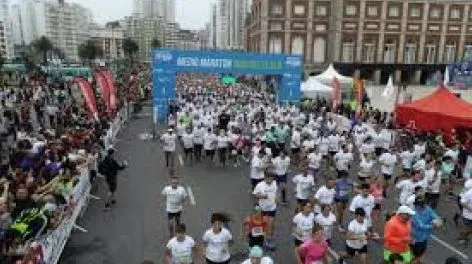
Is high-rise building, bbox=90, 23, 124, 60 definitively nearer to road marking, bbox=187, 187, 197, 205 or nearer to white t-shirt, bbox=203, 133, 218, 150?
white t-shirt, bbox=203, 133, 218, 150

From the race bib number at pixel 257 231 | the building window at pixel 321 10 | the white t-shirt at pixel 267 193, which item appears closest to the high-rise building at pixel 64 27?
the building window at pixel 321 10

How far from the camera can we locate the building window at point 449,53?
198 feet

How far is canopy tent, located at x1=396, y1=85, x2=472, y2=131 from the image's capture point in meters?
20.9

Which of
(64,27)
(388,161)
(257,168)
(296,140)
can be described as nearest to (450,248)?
(388,161)

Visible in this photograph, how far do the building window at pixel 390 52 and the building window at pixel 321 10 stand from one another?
8087 mm

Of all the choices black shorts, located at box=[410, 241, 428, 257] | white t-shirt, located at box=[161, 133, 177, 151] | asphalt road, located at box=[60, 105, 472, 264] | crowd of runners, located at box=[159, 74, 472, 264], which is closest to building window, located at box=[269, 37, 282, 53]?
crowd of runners, located at box=[159, 74, 472, 264]

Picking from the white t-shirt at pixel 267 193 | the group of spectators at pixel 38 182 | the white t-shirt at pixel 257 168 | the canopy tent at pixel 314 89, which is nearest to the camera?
the group of spectators at pixel 38 182

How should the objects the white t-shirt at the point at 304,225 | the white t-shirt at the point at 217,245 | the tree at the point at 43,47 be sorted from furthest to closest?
the tree at the point at 43,47 → the white t-shirt at the point at 304,225 → the white t-shirt at the point at 217,245

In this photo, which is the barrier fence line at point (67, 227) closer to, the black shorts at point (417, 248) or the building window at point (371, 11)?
the black shorts at point (417, 248)

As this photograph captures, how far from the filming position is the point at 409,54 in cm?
5969

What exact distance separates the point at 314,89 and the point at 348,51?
2534 centimetres

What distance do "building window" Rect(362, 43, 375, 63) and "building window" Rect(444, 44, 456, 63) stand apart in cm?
893

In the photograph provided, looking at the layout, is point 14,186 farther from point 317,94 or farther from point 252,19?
point 252,19

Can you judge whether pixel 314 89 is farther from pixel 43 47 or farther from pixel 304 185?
pixel 43 47
